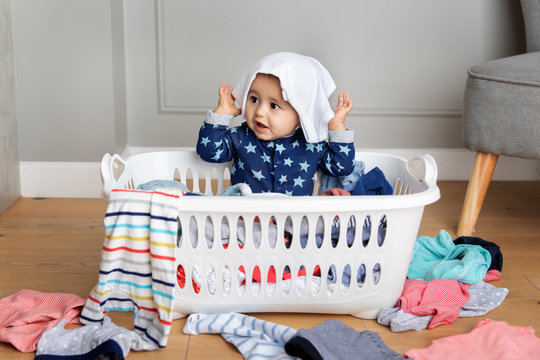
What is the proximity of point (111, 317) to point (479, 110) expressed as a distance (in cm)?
101

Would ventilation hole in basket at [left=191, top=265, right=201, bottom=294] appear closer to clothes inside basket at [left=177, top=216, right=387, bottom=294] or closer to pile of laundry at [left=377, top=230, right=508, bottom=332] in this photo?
clothes inside basket at [left=177, top=216, right=387, bottom=294]

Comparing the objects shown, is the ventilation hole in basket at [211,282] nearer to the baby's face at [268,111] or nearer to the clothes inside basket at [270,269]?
the clothes inside basket at [270,269]

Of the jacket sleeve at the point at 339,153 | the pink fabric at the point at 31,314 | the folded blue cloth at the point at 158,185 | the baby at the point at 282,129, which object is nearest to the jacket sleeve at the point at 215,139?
the baby at the point at 282,129

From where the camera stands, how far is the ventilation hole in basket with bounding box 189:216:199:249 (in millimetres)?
1198

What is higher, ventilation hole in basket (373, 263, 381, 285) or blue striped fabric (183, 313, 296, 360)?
ventilation hole in basket (373, 263, 381, 285)

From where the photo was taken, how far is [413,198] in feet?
3.79

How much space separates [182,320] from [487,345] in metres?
0.56

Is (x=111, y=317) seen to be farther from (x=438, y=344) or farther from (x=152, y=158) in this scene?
(x=438, y=344)

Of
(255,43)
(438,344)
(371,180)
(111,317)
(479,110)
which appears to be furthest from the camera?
(255,43)

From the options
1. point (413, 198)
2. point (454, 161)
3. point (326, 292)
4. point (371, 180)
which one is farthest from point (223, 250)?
point (454, 161)

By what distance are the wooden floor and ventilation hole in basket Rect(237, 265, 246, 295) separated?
0.07 m

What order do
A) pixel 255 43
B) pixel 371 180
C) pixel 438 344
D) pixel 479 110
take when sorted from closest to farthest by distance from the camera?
1. pixel 438 344
2. pixel 371 180
3. pixel 479 110
4. pixel 255 43

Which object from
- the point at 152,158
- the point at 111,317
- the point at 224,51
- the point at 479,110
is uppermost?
the point at 224,51

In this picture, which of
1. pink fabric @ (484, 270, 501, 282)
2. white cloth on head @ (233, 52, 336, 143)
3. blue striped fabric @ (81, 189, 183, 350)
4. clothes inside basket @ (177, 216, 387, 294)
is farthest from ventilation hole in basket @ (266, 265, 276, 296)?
pink fabric @ (484, 270, 501, 282)
